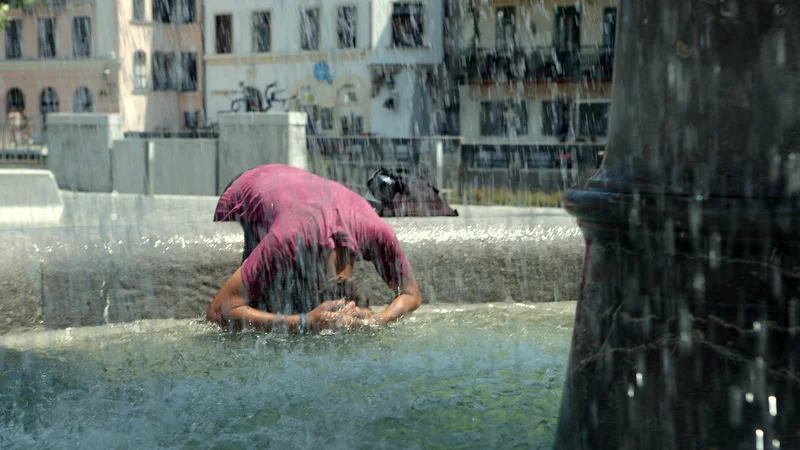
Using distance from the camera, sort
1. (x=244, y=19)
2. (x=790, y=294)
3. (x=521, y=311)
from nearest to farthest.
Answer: (x=790, y=294) < (x=521, y=311) < (x=244, y=19)

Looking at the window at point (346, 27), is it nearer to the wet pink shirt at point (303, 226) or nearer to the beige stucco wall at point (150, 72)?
the beige stucco wall at point (150, 72)

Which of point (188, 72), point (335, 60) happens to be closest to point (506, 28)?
point (335, 60)


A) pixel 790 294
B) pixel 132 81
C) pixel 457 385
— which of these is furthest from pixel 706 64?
pixel 132 81

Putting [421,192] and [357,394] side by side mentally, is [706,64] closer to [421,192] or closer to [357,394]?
[357,394]

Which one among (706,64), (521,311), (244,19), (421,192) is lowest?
(521,311)

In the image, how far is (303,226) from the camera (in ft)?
12.2

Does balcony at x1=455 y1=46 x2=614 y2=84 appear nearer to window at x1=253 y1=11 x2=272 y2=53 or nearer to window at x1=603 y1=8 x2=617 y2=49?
window at x1=603 y1=8 x2=617 y2=49

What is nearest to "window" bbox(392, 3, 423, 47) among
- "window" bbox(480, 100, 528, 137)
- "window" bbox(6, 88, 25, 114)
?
"window" bbox(480, 100, 528, 137)

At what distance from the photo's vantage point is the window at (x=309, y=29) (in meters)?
39.5

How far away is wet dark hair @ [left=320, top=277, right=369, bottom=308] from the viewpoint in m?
3.79

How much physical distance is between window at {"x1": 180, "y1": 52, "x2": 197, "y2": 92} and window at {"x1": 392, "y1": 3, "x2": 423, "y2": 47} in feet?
39.0

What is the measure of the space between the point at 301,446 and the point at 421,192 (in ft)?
12.1

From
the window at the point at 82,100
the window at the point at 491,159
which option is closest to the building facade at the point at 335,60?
the window at the point at 82,100

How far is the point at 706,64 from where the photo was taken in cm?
189
